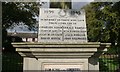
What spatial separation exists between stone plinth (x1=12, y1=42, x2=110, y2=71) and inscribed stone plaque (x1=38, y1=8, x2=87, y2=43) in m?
0.29

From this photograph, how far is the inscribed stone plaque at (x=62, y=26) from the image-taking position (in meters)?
5.58

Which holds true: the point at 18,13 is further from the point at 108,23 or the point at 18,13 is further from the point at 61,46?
the point at 61,46

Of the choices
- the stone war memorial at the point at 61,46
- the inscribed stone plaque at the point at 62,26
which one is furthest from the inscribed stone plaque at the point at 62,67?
the inscribed stone plaque at the point at 62,26

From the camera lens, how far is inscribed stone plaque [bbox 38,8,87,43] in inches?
220

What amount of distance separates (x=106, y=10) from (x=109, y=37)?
2.39 m

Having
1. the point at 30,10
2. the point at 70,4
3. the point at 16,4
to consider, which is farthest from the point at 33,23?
the point at 70,4

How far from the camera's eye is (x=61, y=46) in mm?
5270

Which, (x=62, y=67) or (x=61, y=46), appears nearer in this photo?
(x=61, y=46)

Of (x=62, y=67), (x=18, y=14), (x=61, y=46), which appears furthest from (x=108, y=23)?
(x=61, y=46)

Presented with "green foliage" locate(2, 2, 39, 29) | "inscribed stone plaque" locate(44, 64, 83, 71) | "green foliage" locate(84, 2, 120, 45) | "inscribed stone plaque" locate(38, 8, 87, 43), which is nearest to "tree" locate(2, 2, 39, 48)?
"green foliage" locate(2, 2, 39, 29)

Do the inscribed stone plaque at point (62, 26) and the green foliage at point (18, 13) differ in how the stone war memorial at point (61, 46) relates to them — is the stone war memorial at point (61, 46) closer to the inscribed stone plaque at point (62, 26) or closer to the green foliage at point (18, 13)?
the inscribed stone plaque at point (62, 26)

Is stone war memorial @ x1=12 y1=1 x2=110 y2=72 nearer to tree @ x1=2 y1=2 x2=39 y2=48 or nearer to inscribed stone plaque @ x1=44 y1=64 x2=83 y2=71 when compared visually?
inscribed stone plaque @ x1=44 y1=64 x2=83 y2=71

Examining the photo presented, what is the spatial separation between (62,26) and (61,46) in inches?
21.6

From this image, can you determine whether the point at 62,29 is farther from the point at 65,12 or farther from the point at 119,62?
the point at 119,62
